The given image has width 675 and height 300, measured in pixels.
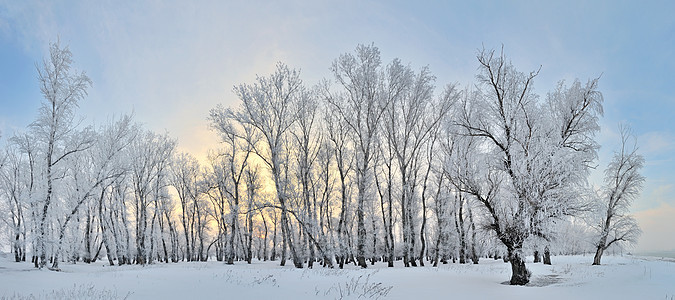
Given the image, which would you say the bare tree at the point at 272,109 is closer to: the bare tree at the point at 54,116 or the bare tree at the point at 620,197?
the bare tree at the point at 54,116

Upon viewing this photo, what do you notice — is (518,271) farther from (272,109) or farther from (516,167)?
(272,109)

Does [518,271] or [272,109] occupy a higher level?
[272,109]

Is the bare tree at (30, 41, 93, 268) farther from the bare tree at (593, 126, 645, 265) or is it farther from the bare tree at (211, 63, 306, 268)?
the bare tree at (593, 126, 645, 265)

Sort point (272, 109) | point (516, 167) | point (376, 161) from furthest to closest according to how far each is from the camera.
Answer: point (376, 161) → point (272, 109) → point (516, 167)

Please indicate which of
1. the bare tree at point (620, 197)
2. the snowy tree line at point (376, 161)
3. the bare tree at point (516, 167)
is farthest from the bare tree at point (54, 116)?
the bare tree at point (620, 197)

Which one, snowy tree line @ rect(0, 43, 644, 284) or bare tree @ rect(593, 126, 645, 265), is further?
bare tree @ rect(593, 126, 645, 265)

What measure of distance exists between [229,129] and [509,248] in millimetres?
19057

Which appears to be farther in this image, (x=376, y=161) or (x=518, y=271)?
(x=376, y=161)

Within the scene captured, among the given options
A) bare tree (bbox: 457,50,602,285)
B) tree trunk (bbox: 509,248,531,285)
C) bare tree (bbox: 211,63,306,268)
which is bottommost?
tree trunk (bbox: 509,248,531,285)

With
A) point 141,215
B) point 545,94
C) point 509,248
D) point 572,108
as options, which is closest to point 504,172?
point 509,248

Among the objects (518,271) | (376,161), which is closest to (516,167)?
(518,271)

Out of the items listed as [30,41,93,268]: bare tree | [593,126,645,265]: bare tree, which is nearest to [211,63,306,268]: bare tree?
[30,41,93,268]: bare tree

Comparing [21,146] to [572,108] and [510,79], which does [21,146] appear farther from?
[572,108]

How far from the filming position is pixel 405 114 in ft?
78.7
